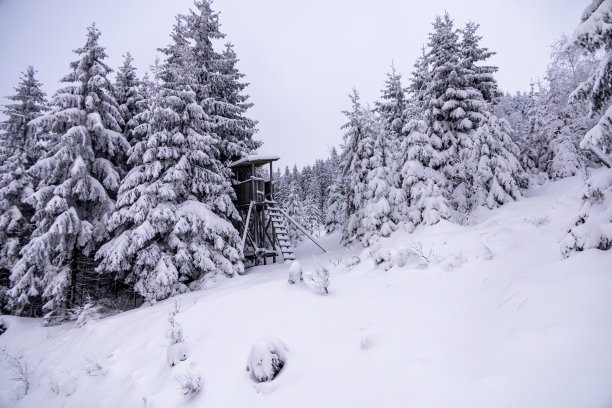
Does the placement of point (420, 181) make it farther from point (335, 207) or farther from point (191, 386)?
point (335, 207)

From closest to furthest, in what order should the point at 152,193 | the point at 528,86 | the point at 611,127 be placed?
the point at 611,127 < the point at 152,193 < the point at 528,86

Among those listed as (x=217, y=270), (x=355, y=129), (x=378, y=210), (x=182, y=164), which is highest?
(x=355, y=129)

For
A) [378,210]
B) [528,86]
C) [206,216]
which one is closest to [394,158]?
[378,210]

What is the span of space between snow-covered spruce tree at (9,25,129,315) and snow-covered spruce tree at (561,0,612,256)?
16.7 meters

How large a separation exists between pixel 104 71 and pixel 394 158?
631 inches

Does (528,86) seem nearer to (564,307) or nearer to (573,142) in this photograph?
(573,142)

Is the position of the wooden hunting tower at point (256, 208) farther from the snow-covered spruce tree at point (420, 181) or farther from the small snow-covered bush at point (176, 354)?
the small snow-covered bush at point (176, 354)

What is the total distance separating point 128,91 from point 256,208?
10.4 m

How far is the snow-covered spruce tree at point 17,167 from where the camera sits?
650 inches

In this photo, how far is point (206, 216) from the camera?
1338 centimetres

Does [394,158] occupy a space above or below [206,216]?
above

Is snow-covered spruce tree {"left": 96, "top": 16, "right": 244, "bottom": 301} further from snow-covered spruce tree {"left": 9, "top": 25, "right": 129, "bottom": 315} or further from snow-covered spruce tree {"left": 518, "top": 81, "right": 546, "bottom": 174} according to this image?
snow-covered spruce tree {"left": 518, "top": 81, "right": 546, "bottom": 174}

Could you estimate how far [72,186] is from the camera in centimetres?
Answer: 1410

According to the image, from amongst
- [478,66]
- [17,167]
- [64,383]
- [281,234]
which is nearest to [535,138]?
[478,66]
